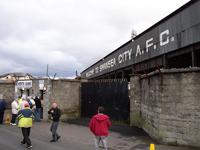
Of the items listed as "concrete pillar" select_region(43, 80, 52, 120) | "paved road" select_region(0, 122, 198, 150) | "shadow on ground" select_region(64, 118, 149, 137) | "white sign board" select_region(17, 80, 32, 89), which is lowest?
"paved road" select_region(0, 122, 198, 150)

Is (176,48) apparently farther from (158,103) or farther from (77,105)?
(77,105)

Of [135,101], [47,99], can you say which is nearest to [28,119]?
[135,101]

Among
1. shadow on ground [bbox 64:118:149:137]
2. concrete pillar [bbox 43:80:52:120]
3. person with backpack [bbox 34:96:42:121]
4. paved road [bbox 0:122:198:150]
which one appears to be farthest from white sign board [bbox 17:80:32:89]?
paved road [bbox 0:122:198:150]

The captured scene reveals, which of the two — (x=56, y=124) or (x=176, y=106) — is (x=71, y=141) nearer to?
(x=56, y=124)

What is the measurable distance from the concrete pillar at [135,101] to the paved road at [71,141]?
1.73m

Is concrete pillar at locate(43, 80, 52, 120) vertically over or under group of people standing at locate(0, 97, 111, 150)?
over

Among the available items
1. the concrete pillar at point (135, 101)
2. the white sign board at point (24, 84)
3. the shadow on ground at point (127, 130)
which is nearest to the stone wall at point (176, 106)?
the shadow on ground at point (127, 130)

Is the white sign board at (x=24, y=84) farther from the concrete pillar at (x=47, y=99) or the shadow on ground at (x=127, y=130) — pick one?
the shadow on ground at (x=127, y=130)

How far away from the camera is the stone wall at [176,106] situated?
36.6 feet

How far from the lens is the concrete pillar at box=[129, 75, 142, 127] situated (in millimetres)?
16047

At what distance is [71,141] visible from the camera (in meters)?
13.0

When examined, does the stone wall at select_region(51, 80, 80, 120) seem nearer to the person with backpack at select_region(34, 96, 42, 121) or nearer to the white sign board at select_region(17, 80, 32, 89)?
the person with backpack at select_region(34, 96, 42, 121)

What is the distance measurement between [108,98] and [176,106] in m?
7.53

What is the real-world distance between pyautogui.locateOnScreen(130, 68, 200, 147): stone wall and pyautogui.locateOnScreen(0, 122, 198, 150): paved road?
1.48 ft
